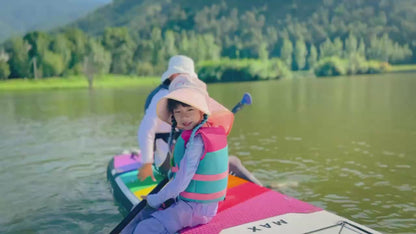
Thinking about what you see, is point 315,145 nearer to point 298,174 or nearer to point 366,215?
point 298,174

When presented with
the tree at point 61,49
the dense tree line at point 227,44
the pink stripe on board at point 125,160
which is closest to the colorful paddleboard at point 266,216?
the pink stripe on board at point 125,160

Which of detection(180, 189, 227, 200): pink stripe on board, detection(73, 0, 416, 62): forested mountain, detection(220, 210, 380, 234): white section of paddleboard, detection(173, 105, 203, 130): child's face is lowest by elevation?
detection(220, 210, 380, 234): white section of paddleboard

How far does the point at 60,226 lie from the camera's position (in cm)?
652

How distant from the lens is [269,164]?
32.5 feet

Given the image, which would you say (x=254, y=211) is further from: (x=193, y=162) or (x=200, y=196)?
(x=193, y=162)

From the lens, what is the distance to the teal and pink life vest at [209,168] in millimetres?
3959

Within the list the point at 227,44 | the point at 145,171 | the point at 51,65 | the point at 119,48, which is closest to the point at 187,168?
the point at 145,171

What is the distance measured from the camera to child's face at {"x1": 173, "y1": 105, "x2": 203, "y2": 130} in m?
3.95

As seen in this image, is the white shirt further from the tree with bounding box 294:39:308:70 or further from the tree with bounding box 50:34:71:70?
the tree with bounding box 294:39:308:70

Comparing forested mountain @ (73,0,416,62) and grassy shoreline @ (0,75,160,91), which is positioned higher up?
forested mountain @ (73,0,416,62)

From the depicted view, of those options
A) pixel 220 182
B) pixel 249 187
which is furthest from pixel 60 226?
pixel 220 182

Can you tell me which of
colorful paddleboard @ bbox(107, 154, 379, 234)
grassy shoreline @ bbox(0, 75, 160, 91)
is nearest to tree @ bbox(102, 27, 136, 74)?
grassy shoreline @ bbox(0, 75, 160, 91)

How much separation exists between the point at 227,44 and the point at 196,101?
415 feet

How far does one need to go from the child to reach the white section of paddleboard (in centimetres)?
41
